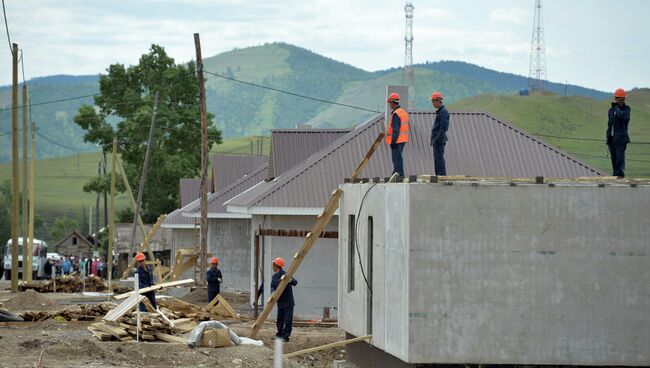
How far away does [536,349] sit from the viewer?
1780 centimetres

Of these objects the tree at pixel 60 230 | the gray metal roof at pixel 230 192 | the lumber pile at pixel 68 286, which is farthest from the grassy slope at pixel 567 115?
the tree at pixel 60 230

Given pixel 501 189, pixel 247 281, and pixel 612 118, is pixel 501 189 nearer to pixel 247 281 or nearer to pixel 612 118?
pixel 612 118

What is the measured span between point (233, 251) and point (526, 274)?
28.1 m

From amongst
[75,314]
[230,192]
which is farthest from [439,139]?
[230,192]

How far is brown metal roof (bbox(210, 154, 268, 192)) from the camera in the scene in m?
49.8

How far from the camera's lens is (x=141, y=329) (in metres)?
24.7

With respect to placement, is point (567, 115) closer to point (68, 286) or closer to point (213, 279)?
point (68, 286)

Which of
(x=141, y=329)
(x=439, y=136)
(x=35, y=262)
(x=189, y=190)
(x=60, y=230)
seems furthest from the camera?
(x=60, y=230)

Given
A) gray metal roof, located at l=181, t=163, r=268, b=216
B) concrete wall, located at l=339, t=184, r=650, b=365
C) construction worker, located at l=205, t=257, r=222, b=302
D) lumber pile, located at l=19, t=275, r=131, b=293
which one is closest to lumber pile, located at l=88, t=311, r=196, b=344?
construction worker, located at l=205, t=257, r=222, b=302

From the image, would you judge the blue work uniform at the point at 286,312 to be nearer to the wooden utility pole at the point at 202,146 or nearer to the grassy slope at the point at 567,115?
the wooden utility pole at the point at 202,146

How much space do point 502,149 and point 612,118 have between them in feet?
35.4

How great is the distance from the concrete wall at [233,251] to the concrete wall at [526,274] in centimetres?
2682

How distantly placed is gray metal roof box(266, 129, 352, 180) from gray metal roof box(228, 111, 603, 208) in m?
3.86

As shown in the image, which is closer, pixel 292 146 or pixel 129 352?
pixel 129 352
